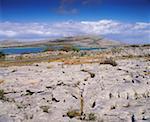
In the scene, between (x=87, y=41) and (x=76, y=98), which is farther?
(x=87, y=41)

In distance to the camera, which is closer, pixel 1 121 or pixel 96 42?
pixel 1 121

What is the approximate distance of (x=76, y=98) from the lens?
1661 cm

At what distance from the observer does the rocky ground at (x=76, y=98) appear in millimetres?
13461

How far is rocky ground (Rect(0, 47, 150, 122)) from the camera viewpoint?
530 inches

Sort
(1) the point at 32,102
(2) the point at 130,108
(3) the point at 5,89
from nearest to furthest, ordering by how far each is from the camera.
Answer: (2) the point at 130,108 → (1) the point at 32,102 → (3) the point at 5,89

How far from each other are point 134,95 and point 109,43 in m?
174

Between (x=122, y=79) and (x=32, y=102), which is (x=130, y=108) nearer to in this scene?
(x=32, y=102)

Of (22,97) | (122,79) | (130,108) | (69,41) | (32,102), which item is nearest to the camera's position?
(130,108)

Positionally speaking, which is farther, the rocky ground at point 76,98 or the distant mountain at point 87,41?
the distant mountain at point 87,41

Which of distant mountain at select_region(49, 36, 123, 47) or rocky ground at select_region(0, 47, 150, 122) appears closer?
rocky ground at select_region(0, 47, 150, 122)

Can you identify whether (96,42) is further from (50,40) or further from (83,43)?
(50,40)

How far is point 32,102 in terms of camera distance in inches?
621

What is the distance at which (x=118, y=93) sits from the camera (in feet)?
55.7

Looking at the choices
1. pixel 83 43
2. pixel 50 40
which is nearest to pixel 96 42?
pixel 83 43
